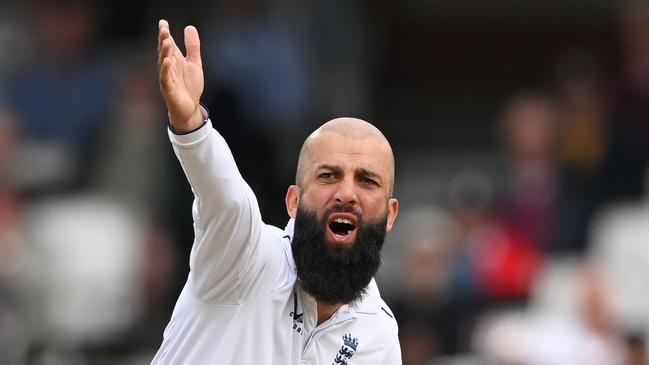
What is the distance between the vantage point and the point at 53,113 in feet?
43.5

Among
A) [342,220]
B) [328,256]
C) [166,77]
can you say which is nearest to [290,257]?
[328,256]

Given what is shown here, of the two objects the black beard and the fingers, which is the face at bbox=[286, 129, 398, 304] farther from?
the fingers

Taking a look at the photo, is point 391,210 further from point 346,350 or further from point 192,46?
point 192,46

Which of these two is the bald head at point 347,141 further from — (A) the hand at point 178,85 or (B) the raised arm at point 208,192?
(A) the hand at point 178,85

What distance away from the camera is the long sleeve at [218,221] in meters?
5.07

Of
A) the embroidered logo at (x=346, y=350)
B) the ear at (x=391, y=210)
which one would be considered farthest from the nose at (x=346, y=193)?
the embroidered logo at (x=346, y=350)

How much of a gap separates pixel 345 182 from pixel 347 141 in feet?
0.56

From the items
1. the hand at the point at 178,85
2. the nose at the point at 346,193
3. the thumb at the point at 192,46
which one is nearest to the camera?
the hand at the point at 178,85

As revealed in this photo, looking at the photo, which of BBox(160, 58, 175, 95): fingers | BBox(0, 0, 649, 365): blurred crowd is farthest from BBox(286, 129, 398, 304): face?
BBox(0, 0, 649, 365): blurred crowd

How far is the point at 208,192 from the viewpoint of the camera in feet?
16.7

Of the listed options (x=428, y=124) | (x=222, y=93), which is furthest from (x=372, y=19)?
(x=222, y=93)

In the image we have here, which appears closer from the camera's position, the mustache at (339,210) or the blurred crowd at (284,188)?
the mustache at (339,210)

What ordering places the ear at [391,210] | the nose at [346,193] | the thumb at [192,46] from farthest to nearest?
the ear at [391,210], the nose at [346,193], the thumb at [192,46]

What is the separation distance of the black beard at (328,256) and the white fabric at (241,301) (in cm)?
7
